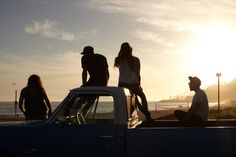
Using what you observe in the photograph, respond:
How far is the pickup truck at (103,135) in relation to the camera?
25.0ft

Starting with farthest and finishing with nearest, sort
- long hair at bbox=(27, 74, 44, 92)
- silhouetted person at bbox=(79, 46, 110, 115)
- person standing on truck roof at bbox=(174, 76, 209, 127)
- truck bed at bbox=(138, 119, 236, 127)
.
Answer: long hair at bbox=(27, 74, 44, 92) < silhouetted person at bbox=(79, 46, 110, 115) < truck bed at bbox=(138, 119, 236, 127) < person standing on truck roof at bbox=(174, 76, 209, 127)

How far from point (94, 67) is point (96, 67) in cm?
4

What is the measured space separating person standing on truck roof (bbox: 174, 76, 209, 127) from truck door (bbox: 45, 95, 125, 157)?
6.01 ft

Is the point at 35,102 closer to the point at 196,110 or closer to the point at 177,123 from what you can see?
the point at 177,123

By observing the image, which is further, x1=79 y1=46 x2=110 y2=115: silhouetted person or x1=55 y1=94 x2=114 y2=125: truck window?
x1=79 y1=46 x2=110 y2=115: silhouetted person

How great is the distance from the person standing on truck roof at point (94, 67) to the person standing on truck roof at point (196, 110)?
1.62 m

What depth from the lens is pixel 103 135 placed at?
26.3ft

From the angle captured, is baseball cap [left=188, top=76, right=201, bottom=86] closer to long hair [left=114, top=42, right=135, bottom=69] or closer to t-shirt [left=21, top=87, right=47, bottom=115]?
long hair [left=114, top=42, right=135, bottom=69]

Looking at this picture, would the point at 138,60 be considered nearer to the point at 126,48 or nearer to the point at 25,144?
the point at 126,48

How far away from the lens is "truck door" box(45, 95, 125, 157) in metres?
7.95

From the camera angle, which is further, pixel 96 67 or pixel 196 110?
pixel 96 67

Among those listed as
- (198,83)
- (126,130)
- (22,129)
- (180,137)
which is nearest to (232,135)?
(180,137)

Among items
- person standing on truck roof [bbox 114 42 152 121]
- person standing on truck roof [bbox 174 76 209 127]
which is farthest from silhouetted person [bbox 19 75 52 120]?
person standing on truck roof [bbox 174 76 209 127]

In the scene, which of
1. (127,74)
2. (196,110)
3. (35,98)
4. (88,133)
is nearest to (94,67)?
(127,74)
